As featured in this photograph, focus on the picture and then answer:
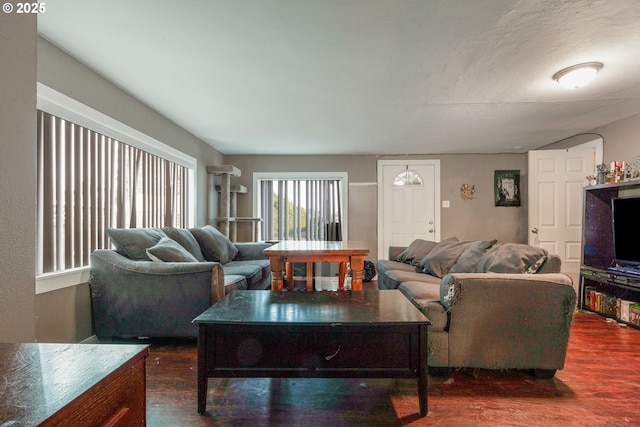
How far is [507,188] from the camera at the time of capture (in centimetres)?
543

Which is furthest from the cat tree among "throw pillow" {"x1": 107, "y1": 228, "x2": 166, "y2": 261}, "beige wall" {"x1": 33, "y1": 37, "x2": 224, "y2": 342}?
"throw pillow" {"x1": 107, "y1": 228, "x2": 166, "y2": 261}

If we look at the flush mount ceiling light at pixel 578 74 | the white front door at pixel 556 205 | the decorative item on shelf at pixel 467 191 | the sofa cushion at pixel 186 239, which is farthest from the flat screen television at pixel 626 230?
the sofa cushion at pixel 186 239

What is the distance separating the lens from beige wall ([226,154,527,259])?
17.8 feet

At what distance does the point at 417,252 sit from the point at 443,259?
0.66 metres

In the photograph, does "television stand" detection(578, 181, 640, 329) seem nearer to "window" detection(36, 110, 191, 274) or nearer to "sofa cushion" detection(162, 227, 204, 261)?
"sofa cushion" detection(162, 227, 204, 261)

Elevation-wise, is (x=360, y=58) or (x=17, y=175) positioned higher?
(x=360, y=58)

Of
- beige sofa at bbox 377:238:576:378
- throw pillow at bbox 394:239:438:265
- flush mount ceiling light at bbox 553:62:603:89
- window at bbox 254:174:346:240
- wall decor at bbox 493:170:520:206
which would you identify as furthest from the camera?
window at bbox 254:174:346:240

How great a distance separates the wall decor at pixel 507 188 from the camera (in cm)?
541

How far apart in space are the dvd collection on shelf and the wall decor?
218 centimetres

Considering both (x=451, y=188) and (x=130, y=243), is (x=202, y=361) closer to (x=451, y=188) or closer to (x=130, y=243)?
(x=130, y=243)

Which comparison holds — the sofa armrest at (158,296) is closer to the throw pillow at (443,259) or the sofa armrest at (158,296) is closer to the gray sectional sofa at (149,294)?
the gray sectional sofa at (149,294)

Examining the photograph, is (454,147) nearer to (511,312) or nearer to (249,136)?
(249,136)

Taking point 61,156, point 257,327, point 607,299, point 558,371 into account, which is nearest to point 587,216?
point 607,299

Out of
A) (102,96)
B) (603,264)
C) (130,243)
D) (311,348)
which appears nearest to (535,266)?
(311,348)
